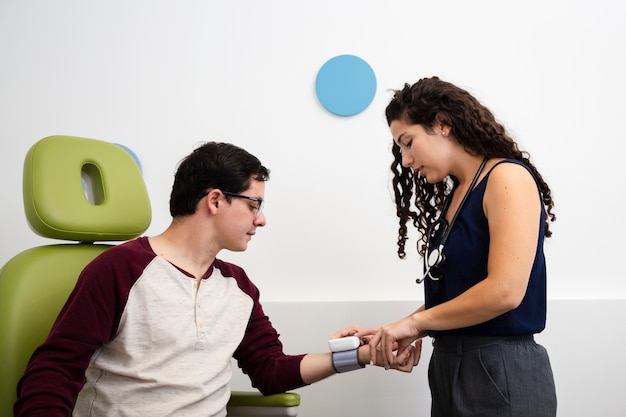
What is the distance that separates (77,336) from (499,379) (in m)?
0.90

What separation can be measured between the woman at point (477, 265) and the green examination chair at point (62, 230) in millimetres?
421

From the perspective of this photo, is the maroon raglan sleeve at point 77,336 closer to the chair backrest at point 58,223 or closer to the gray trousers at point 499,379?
the chair backrest at point 58,223

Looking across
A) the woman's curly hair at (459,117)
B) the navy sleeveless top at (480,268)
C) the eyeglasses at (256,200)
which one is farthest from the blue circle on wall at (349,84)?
the navy sleeveless top at (480,268)

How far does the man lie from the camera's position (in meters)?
1.32

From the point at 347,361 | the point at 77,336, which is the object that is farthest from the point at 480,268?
the point at 77,336

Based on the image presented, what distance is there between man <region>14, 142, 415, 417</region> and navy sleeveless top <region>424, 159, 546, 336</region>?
0.34 metres

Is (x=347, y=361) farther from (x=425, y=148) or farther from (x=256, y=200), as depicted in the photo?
(x=425, y=148)

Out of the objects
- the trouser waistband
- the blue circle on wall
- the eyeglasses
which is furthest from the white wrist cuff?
the blue circle on wall

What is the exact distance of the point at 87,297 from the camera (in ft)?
4.40

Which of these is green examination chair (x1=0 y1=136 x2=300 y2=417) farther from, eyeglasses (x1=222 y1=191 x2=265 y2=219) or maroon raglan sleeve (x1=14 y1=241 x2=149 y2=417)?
eyeglasses (x1=222 y1=191 x2=265 y2=219)

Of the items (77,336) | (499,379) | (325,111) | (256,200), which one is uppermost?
(325,111)

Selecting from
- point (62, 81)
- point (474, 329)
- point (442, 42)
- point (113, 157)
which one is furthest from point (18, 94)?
point (474, 329)

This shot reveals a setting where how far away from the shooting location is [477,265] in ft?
4.55

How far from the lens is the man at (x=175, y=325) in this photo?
132 cm
